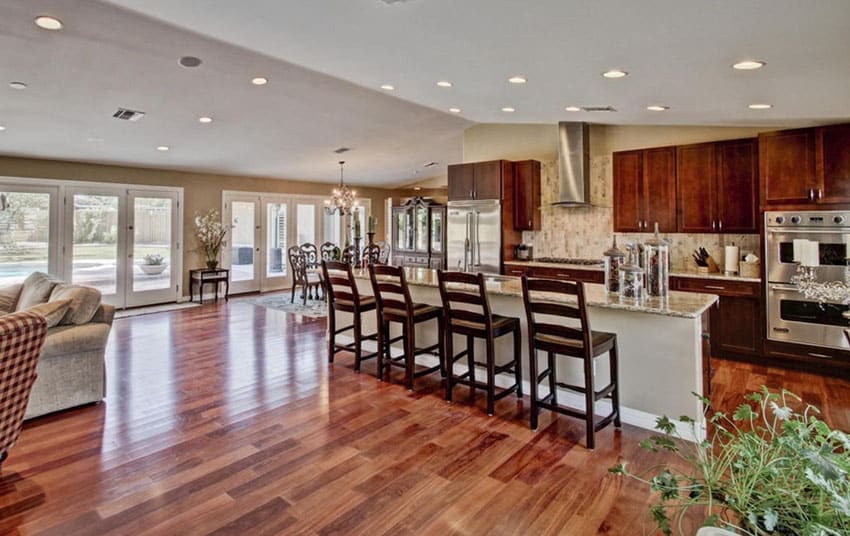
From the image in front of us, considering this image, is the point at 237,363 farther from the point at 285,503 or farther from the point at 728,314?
the point at 728,314

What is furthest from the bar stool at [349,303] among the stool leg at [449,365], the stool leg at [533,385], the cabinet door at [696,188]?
the cabinet door at [696,188]

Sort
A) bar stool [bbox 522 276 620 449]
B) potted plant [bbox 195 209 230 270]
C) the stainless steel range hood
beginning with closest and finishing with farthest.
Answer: bar stool [bbox 522 276 620 449], the stainless steel range hood, potted plant [bbox 195 209 230 270]

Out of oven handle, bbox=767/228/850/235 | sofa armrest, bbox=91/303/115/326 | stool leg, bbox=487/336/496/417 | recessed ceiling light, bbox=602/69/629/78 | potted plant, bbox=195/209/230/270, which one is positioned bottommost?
stool leg, bbox=487/336/496/417

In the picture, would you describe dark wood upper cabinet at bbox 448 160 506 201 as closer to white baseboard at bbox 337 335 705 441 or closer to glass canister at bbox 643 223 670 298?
white baseboard at bbox 337 335 705 441

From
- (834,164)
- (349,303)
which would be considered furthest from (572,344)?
(834,164)

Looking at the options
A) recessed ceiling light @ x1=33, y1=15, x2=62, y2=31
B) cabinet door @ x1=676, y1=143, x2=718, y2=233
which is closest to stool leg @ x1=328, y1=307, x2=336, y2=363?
recessed ceiling light @ x1=33, y1=15, x2=62, y2=31

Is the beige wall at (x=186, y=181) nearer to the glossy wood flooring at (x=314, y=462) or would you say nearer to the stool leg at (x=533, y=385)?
the glossy wood flooring at (x=314, y=462)

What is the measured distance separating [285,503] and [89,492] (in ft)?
3.45

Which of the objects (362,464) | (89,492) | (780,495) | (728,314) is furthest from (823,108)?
(89,492)

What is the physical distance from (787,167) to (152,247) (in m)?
9.23

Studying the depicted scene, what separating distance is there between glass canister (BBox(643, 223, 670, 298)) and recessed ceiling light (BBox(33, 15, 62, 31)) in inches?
176

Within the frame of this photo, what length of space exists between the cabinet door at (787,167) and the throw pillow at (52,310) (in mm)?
6194

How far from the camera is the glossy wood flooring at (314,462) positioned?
2.15 meters

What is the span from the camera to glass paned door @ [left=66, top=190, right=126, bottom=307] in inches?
290
